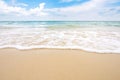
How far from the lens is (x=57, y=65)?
206 cm

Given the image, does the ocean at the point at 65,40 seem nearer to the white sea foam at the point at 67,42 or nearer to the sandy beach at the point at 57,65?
the white sea foam at the point at 67,42

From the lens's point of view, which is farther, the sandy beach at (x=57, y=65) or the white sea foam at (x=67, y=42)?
the white sea foam at (x=67, y=42)

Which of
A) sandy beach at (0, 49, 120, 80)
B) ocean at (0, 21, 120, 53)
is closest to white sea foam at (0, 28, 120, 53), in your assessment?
ocean at (0, 21, 120, 53)

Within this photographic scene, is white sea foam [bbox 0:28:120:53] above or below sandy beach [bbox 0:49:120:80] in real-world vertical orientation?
above

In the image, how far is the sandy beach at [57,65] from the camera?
68.3 inches

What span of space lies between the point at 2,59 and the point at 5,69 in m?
0.49

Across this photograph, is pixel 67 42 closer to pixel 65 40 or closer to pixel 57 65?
pixel 65 40

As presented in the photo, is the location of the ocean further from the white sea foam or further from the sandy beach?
the sandy beach

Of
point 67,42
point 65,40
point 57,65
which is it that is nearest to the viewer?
point 57,65

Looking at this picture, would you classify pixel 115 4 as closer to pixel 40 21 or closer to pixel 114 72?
pixel 40 21

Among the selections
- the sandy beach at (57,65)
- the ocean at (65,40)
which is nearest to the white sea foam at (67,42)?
the ocean at (65,40)

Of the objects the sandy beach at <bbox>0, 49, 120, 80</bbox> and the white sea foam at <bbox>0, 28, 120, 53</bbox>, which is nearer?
the sandy beach at <bbox>0, 49, 120, 80</bbox>

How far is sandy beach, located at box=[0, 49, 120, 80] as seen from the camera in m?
1.73

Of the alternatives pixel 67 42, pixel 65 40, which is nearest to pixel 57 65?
pixel 67 42
